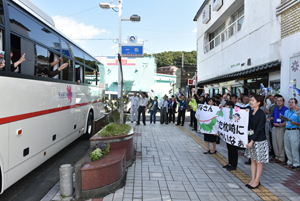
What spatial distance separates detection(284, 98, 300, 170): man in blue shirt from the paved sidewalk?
1.08 ft

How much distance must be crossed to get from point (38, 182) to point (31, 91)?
6.95ft

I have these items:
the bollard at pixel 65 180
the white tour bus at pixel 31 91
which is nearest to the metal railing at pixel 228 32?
the white tour bus at pixel 31 91

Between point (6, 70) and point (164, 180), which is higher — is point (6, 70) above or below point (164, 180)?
above

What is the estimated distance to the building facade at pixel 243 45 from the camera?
812 centimetres

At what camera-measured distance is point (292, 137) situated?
5457mm

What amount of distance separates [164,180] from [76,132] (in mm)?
4114

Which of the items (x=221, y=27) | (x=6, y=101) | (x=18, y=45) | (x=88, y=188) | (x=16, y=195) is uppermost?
(x=221, y=27)

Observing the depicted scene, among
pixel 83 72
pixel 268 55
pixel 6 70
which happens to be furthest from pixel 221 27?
pixel 6 70

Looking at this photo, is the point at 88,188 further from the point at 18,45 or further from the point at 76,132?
the point at 76,132

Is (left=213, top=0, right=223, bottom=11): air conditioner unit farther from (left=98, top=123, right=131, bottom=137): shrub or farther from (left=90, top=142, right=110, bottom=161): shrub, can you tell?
(left=90, top=142, right=110, bottom=161): shrub

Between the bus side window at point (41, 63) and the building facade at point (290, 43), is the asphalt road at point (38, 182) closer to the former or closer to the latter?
the bus side window at point (41, 63)

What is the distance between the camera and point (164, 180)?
464 cm

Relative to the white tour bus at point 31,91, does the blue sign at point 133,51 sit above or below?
above

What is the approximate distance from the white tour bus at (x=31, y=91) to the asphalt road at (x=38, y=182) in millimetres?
463
